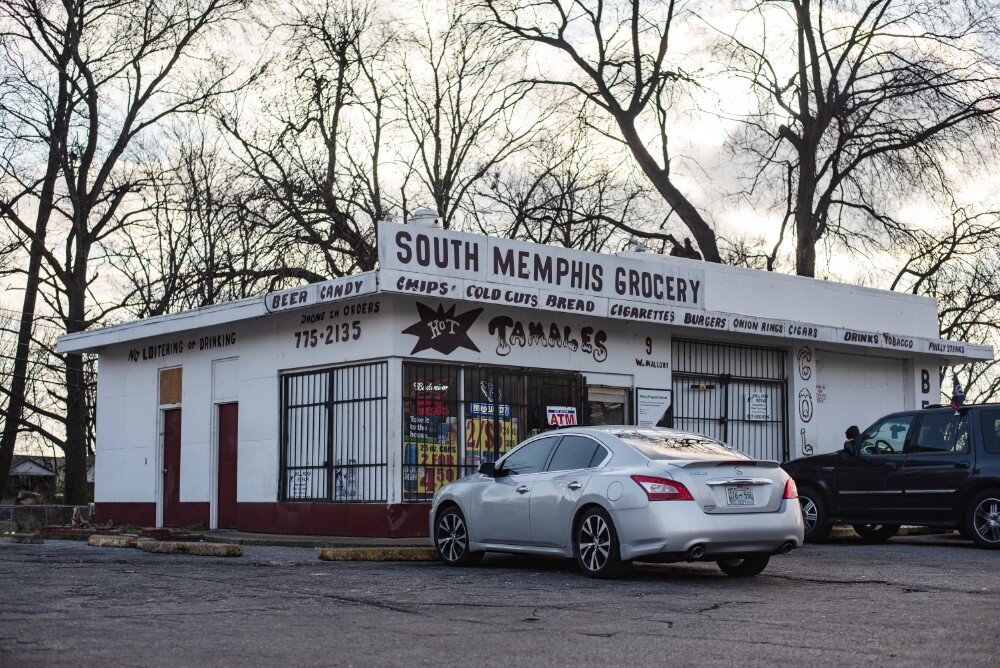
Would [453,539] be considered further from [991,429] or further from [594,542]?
[991,429]

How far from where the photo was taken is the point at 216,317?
753 inches

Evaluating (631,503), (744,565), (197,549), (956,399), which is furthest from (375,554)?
(956,399)

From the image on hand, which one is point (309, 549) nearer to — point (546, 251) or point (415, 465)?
point (415, 465)

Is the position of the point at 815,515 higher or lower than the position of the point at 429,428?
lower

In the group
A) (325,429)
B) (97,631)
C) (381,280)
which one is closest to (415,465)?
(325,429)

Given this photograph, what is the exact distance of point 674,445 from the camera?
12.1 metres

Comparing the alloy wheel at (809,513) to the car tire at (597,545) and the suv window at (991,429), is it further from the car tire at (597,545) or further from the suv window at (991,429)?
the car tire at (597,545)

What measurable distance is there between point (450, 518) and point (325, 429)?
476cm

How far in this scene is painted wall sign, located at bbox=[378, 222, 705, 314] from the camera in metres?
16.2

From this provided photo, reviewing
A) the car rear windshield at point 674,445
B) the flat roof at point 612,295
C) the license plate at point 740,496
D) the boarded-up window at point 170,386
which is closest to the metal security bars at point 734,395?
the flat roof at point 612,295

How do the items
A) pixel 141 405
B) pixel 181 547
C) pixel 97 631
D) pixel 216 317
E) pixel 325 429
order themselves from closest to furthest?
pixel 97 631 < pixel 181 547 < pixel 325 429 < pixel 216 317 < pixel 141 405

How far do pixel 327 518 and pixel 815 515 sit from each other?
6.89 meters

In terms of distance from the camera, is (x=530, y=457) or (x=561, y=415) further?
(x=561, y=415)

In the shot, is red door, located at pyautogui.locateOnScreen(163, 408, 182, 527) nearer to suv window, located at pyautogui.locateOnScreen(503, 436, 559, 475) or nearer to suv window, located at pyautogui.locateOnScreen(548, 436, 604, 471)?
suv window, located at pyautogui.locateOnScreen(503, 436, 559, 475)
